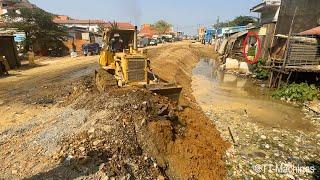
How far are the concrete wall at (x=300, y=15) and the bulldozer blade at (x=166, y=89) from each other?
14.1 metres

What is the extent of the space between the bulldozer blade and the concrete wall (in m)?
14.1

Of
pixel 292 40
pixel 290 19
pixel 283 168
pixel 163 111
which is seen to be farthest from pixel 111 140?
pixel 290 19

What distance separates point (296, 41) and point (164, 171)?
14165 millimetres

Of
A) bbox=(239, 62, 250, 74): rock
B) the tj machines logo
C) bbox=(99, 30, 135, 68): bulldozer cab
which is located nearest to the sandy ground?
the tj machines logo

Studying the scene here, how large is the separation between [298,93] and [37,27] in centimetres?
2556

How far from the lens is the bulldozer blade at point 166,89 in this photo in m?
10.0

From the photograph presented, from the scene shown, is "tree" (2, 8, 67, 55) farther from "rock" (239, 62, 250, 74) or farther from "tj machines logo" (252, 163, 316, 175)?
"tj machines logo" (252, 163, 316, 175)

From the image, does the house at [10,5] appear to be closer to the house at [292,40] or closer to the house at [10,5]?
the house at [10,5]

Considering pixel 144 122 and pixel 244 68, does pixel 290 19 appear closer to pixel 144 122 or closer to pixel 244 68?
pixel 244 68

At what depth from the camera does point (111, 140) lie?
6.83 meters

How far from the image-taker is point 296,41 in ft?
56.2

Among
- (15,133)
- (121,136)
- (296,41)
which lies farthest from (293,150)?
(296,41)

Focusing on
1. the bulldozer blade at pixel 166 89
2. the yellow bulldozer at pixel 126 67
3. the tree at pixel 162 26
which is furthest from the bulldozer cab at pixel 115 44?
the tree at pixel 162 26

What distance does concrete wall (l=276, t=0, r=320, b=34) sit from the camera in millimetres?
19328
